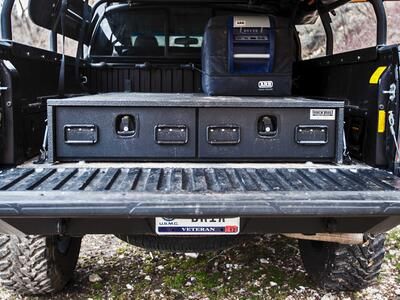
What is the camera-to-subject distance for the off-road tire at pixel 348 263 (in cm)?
257

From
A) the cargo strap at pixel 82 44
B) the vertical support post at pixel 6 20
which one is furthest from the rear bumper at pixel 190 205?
the cargo strap at pixel 82 44

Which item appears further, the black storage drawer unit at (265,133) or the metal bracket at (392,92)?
the black storage drawer unit at (265,133)

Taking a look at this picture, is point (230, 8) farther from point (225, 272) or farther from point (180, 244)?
point (180, 244)

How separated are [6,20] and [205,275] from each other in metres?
2.03

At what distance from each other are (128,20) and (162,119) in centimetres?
199

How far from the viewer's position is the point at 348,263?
103 inches

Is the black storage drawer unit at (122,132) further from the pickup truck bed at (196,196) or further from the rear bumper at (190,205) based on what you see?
the rear bumper at (190,205)

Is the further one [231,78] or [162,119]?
[231,78]

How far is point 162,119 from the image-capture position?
7.53ft

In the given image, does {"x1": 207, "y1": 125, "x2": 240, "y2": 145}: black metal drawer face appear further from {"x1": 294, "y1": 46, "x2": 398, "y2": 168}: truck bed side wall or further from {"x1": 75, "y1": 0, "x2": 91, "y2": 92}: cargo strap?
{"x1": 75, "y1": 0, "x2": 91, "y2": 92}: cargo strap

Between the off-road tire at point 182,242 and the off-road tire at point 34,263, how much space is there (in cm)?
55

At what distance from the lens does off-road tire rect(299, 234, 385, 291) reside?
8.44 ft

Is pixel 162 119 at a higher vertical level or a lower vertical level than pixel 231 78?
lower

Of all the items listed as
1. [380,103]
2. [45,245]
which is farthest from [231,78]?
[45,245]
